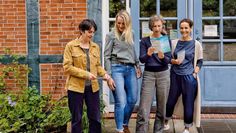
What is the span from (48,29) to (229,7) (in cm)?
301

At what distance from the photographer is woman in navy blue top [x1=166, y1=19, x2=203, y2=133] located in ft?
21.1

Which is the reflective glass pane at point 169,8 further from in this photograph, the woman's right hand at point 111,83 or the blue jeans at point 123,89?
the woman's right hand at point 111,83

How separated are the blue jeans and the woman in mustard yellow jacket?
0.87ft

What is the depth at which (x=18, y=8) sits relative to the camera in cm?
768

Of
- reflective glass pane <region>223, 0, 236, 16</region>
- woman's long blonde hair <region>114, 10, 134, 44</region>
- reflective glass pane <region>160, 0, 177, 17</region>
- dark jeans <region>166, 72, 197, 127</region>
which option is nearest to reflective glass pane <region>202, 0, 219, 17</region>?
reflective glass pane <region>223, 0, 236, 16</region>

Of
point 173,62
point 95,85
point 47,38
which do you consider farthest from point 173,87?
point 47,38

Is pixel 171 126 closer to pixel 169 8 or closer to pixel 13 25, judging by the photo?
pixel 169 8

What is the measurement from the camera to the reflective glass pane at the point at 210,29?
7.88m

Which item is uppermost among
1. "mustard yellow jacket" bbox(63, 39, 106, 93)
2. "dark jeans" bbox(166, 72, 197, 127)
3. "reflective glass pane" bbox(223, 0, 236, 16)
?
"reflective glass pane" bbox(223, 0, 236, 16)

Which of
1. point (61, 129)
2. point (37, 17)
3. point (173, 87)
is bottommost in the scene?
point (61, 129)

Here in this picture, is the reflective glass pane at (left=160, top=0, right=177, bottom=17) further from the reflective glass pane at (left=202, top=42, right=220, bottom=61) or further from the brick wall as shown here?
the brick wall

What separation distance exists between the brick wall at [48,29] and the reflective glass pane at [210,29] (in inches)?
78.9

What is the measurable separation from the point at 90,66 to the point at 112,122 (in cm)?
186

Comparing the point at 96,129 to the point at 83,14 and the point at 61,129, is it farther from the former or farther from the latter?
the point at 83,14
